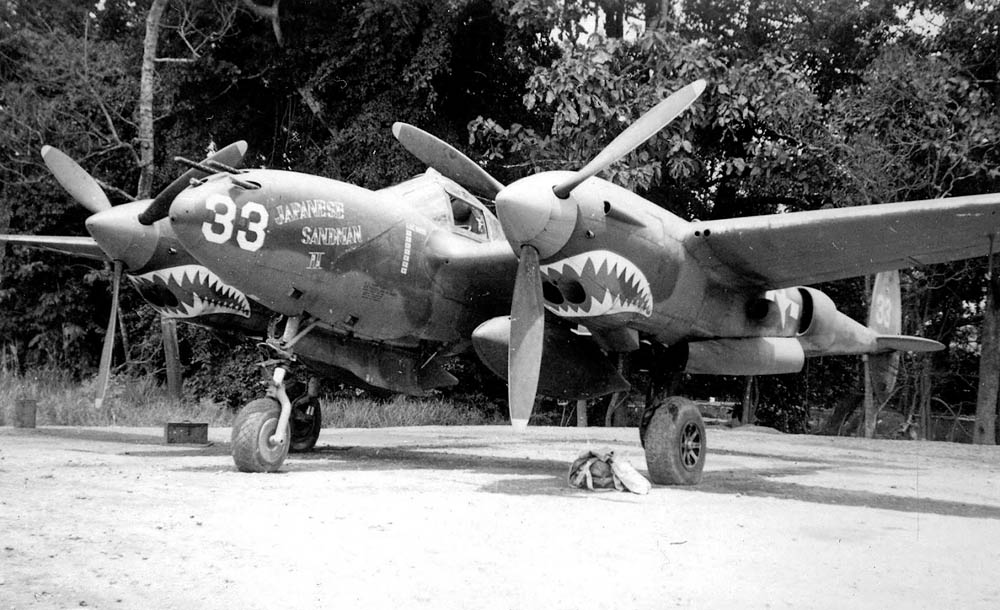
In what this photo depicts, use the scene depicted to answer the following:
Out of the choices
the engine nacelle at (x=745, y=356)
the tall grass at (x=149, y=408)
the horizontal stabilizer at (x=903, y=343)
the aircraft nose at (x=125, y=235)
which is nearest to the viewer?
the engine nacelle at (x=745, y=356)

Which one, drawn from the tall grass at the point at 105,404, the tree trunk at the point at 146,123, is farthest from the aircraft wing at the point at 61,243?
the tree trunk at the point at 146,123

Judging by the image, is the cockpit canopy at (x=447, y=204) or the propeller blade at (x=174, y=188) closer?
the propeller blade at (x=174, y=188)

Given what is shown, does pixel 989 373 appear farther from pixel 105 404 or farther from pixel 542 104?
pixel 105 404

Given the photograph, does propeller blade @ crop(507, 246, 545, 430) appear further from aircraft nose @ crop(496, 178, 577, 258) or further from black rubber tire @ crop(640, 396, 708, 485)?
black rubber tire @ crop(640, 396, 708, 485)

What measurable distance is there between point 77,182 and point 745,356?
874 centimetres

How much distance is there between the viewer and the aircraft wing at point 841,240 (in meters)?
7.69

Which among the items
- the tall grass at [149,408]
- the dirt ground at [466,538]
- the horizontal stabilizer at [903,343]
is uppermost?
the horizontal stabilizer at [903,343]

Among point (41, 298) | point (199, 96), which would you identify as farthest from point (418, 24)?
point (41, 298)

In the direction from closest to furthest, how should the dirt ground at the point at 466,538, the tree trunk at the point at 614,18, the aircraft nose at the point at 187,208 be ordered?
1. the dirt ground at the point at 466,538
2. the aircraft nose at the point at 187,208
3. the tree trunk at the point at 614,18

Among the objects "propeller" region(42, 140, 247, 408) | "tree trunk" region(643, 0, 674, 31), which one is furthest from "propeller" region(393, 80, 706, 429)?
"tree trunk" region(643, 0, 674, 31)

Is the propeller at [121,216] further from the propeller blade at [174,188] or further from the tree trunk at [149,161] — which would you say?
the tree trunk at [149,161]

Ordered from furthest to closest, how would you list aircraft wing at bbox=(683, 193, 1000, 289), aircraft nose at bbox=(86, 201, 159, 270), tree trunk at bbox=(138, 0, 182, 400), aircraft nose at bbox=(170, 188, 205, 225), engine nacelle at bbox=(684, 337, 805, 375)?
tree trunk at bbox=(138, 0, 182, 400), aircraft nose at bbox=(86, 201, 159, 270), engine nacelle at bbox=(684, 337, 805, 375), aircraft nose at bbox=(170, 188, 205, 225), aircraft wing at bbox=(683, 193, 1000, 289)

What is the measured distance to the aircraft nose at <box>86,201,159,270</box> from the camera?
10.4 meters

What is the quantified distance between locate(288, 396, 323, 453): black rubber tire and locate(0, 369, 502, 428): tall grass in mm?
5834
